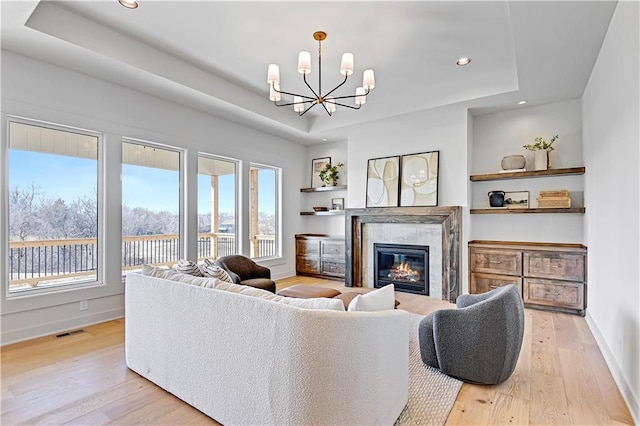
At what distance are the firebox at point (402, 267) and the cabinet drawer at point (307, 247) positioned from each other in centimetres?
138

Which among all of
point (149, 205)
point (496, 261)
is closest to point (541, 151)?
point (496, 261)

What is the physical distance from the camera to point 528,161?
A: 485 cm

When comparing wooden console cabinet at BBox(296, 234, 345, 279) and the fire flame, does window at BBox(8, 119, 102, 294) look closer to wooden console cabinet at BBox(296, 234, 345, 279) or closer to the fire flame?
wooden console cabinet at BBox(296, 234, 345, 279)

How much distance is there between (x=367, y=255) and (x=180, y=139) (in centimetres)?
365

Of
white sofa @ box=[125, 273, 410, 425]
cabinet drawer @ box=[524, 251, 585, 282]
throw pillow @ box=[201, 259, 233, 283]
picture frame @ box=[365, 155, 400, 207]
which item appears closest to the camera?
white sofa @ box=[125, 273, 410, 425]

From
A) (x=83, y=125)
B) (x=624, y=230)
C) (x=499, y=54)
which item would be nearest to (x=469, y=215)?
(x=499, y=54)

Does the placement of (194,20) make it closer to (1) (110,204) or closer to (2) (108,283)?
(1) (110,204)

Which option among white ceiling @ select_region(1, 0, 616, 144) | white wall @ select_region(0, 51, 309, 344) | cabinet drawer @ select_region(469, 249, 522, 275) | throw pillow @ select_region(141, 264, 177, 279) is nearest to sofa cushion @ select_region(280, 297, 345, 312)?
throw pillow @ select_region(141, 264, 177, 279)

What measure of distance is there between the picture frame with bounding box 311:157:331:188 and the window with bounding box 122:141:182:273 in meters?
3.02

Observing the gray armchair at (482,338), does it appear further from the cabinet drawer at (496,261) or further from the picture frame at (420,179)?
the picture frame at (420,179)

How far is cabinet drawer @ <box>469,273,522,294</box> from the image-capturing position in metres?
4.62

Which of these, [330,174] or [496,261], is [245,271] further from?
[496,261]

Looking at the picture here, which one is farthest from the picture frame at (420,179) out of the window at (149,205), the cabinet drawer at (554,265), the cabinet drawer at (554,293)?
the window at (149,205)

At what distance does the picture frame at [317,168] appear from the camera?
7111 mm
